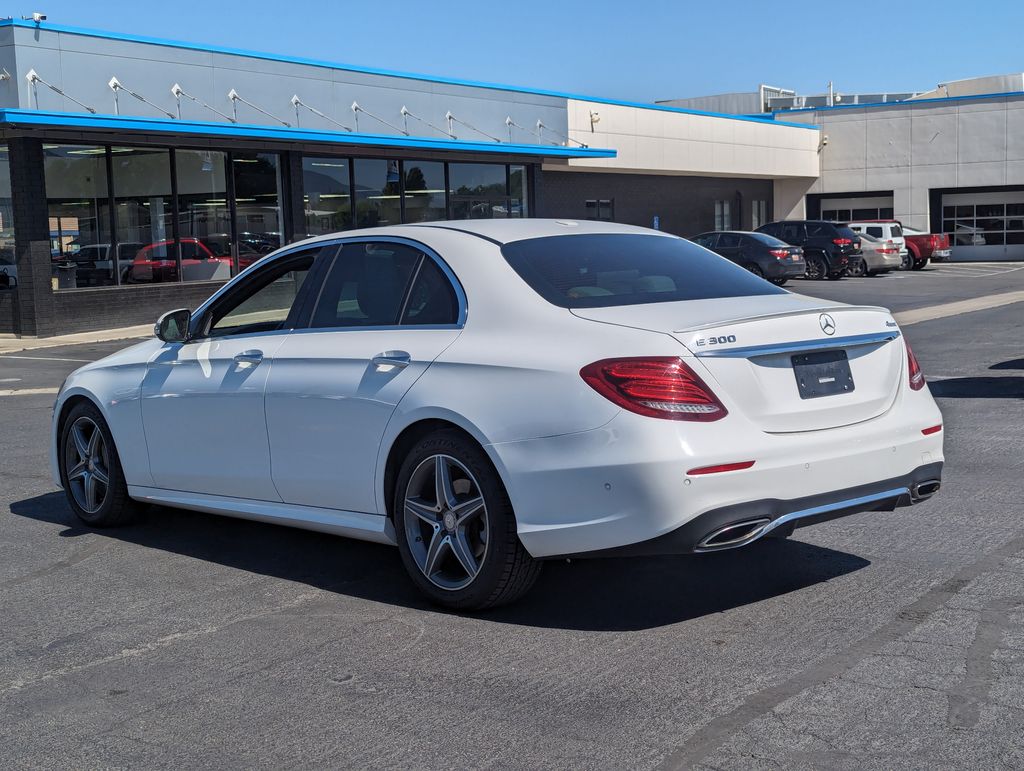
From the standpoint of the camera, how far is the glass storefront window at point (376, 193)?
2975 centimetres

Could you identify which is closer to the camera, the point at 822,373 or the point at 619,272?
the point at 822,373

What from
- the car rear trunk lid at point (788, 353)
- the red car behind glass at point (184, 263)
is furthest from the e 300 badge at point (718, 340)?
the red car behind glass at point (184, 263)

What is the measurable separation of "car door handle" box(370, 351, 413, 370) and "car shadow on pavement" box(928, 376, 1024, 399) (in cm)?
745

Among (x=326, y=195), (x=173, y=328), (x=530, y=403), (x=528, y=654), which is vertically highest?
(x=326, y=195)

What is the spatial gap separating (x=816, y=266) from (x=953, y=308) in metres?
12.2

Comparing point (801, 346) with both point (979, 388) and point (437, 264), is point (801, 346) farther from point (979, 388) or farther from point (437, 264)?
point (979, 388)

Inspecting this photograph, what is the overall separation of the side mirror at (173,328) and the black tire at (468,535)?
6.13ft

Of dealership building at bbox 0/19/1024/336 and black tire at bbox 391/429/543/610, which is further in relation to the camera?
dealership building at bbox 0/19/1024/336

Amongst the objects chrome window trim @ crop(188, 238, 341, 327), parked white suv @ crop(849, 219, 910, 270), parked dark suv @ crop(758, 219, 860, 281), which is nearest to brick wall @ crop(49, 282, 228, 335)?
chrome window trim @ crop(188, 238, 341, 327)

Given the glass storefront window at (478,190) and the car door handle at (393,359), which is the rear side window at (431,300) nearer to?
the car door handle at (393,359)

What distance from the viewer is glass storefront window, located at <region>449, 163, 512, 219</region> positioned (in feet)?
107

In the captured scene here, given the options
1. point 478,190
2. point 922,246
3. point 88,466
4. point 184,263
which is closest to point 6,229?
point 184,263

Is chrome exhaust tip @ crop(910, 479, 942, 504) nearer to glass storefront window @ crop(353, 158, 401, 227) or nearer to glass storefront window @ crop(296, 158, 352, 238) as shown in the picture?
glass storefront window @ crop(296, 158, 352, 238)

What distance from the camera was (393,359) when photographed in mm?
5387
